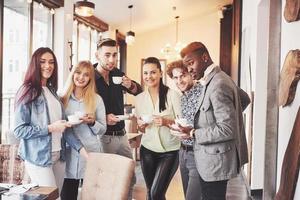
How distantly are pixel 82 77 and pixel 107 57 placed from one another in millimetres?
288

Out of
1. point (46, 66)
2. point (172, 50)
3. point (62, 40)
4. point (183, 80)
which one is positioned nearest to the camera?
point (46, 66)

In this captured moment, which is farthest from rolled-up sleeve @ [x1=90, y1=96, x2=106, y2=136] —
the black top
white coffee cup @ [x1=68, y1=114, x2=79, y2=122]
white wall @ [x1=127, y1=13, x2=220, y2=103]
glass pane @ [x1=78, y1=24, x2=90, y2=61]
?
white wall @ [x1=127, y1=13, x2=220, y2=103]

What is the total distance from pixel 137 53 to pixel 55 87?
9318 mm

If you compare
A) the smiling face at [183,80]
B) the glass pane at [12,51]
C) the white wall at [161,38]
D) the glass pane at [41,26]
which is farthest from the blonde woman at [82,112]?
the white wall at [161,38]

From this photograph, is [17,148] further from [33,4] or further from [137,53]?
[137,53]

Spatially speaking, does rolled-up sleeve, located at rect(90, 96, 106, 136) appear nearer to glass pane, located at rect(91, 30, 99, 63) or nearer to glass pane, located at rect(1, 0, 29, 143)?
glass pane, located at rect(1, 0, 29, 143)

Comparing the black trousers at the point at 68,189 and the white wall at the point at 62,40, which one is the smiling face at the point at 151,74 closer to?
the black trousers at the point at 68,189

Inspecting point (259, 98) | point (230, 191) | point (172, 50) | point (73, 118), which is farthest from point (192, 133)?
point (172, 50)

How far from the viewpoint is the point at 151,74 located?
310 cm

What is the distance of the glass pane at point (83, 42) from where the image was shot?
8.05 meters

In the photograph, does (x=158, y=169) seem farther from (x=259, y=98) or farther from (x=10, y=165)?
(x=259, y=98)

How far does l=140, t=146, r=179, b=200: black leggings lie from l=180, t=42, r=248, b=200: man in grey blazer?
0.75 meters

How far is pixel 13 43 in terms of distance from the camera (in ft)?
17.4

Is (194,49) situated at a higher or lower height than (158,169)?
higher
